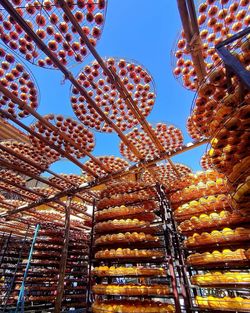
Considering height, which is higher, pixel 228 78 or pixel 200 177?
pixel 200 177

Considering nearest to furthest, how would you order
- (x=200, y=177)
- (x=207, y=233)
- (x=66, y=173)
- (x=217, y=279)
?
1. (x=217, y=279)
2. (x=207, y=233)
3. (x=200, y=177)
4. (x=66, y=173)

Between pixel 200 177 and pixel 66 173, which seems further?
pixel 66 173

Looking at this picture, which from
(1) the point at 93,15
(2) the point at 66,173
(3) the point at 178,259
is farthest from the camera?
(2) the point at 66,173

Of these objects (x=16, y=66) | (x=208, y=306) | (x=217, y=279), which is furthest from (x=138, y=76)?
(x=208, y=306)

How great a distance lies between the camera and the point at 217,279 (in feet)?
11.0

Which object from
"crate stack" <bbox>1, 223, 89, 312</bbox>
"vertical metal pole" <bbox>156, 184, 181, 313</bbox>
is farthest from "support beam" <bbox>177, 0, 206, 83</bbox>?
"crate stack" <bbox>1, 223, 89, 312</bbox>

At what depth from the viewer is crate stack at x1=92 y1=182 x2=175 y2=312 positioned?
415cm

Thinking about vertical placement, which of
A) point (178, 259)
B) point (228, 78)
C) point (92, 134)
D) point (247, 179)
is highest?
point (92, 134)

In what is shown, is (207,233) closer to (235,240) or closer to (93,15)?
(235,240)

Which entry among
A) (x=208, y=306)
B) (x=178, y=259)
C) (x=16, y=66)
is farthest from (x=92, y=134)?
(x=208, y=306)

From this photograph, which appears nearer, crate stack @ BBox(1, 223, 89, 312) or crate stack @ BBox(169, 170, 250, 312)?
crate stack @ BBox(169, 170, 250, 312)

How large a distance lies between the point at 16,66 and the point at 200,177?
4.76 meters

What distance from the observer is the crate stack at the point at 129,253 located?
4.15 m

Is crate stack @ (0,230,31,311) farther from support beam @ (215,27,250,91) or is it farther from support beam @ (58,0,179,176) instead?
support beam @ (215,27,250,91)
